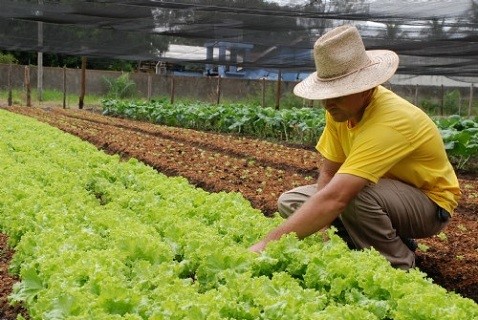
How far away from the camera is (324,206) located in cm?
443

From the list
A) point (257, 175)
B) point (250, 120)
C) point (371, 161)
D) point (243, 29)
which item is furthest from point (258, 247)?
point (250, 120)

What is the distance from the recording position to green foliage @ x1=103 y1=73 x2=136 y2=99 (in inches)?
1444

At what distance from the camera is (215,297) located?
354cm

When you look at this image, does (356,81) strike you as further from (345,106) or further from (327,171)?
(327,171)

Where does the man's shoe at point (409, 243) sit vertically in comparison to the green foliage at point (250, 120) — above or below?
above

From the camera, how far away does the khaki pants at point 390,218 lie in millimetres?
4957

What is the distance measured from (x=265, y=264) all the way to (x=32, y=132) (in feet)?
32.1

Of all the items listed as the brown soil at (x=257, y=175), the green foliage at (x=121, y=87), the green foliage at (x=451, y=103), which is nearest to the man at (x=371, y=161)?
the brown soil at (x=257, y=175)

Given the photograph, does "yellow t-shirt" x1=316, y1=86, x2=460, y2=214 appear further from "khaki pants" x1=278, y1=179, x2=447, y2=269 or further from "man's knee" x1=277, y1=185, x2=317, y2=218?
"man's knee" x1=277, y1=185, x2=317, y2=218

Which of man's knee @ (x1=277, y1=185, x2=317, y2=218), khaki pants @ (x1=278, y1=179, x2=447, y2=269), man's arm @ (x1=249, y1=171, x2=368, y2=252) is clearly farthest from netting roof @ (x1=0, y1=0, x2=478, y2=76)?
man's arm @ (x1=249, y1=171, x2=368, y2=252)

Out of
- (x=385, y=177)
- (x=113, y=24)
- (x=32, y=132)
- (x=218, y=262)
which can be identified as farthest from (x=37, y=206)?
(x=113, y=24)

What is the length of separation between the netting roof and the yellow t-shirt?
716 centimetres

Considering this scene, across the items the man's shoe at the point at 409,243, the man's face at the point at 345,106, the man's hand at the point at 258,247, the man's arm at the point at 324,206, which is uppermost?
the man's face at the point at 345,106

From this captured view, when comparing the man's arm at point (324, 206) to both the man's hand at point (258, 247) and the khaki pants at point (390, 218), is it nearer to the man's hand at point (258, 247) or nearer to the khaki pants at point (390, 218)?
the man's hand at point (258, 247)
